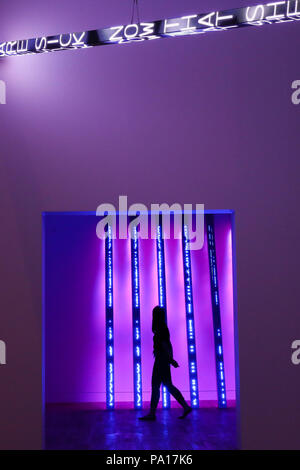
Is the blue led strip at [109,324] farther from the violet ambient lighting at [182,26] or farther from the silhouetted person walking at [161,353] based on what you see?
the violet ambient lighting at [182,26]

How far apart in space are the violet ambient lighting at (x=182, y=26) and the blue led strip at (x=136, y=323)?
152 inches

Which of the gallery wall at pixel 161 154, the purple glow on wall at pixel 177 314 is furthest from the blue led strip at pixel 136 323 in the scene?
the gallery wall at pixel 161 154

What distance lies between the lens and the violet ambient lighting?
400cm

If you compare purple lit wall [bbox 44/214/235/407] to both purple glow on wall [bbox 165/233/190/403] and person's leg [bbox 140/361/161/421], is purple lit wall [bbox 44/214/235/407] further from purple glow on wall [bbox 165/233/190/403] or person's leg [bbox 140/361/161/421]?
person's leg [bbox 140/361/161/421]

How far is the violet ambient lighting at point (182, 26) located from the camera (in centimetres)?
400

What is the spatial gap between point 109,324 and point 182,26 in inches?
183

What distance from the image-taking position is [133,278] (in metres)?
7.86

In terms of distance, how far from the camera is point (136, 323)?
25.4 ft

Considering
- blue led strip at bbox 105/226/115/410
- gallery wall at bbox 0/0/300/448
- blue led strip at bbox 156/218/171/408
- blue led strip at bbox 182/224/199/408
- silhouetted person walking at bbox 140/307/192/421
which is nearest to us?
gallery wall at bbox 0/0/300/448

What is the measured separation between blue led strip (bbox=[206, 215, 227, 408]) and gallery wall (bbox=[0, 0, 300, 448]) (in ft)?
9.25

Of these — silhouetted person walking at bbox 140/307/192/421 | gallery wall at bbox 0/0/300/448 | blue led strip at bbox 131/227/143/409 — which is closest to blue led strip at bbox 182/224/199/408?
blue led strip at bbox 131/227/143/409

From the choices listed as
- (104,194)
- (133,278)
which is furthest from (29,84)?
(133,278)

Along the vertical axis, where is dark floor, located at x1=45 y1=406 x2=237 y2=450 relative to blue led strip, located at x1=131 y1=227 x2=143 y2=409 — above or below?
below

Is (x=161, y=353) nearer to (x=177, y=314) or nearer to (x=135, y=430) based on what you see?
Result: (x=135, y=430)
